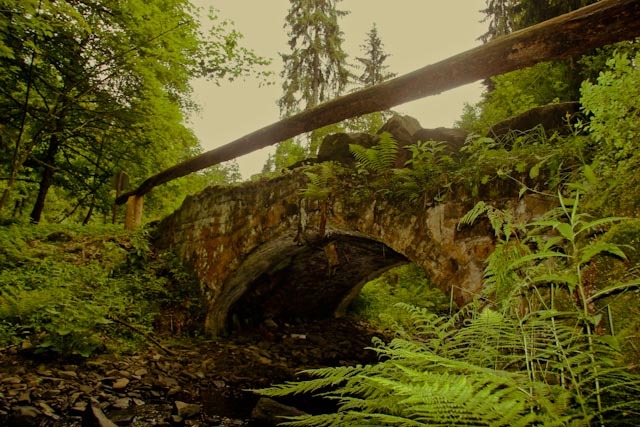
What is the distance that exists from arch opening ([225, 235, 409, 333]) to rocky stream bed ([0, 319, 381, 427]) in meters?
1.36

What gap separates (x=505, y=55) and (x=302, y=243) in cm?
410

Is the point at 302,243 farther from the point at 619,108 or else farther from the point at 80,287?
the point at 619,108

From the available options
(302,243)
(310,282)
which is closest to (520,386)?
(302,243)

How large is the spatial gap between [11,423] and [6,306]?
102 inches

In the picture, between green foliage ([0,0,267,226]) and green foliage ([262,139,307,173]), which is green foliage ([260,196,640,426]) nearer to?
green foliage ([0,0,267,226])

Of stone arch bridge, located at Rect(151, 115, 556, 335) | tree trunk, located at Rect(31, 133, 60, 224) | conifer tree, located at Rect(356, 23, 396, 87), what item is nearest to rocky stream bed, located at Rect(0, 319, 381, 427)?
stone arch bridge, located at Rect(151, 115, 556, 335)

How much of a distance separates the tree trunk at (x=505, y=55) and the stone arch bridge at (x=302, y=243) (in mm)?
1246

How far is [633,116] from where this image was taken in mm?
1762

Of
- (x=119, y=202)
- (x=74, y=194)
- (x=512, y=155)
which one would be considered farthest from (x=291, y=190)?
(x=74, y=194)

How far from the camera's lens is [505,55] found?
103 inches

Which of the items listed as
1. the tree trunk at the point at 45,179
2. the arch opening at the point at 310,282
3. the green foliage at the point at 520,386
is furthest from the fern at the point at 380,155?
the tree trunk at the point at 45,179

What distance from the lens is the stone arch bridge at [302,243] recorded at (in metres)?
3.66

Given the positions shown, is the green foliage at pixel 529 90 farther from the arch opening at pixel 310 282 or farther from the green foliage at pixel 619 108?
the green foliage at pixel 619 108

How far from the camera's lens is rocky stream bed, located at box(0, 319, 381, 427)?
11.9ft
